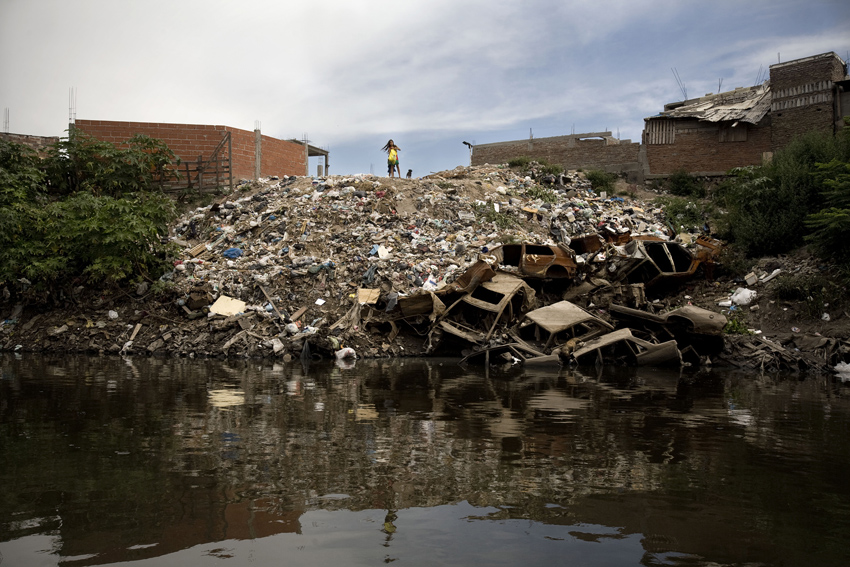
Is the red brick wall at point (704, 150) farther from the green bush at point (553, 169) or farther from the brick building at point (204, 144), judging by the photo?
the brick building at point (204, 144)

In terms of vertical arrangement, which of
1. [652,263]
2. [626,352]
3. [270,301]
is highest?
[652,263]

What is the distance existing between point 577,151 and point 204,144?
510 inches

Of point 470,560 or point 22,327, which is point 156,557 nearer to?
point 470,560

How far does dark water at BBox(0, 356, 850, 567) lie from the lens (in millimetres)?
→ 2678

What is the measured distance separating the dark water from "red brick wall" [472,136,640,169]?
1518 centimetres

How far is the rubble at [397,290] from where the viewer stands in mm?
11508

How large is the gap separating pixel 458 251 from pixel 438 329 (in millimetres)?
3182

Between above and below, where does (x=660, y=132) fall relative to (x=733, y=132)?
above

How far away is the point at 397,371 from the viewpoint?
32.5ft

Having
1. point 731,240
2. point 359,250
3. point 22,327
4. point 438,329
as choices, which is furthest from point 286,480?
point 731,240

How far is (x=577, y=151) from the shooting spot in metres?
22.0

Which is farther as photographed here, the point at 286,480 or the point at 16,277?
the point at 16,277

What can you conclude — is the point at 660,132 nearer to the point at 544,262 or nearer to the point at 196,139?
the point at 544,262

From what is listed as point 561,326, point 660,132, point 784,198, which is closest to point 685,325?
point 561,326
